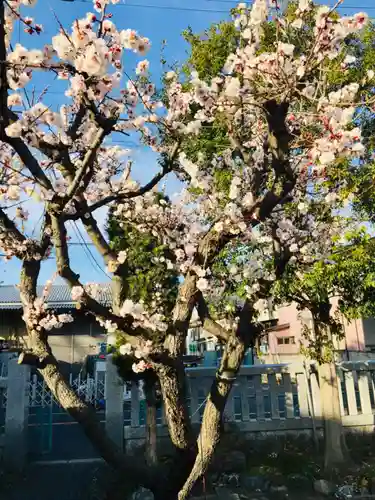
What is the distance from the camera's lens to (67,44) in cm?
296

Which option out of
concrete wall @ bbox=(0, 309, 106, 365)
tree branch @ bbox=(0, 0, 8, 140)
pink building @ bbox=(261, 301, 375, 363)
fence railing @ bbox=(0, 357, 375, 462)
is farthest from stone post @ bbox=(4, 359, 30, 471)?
concrete wall @ bbox=(0, 309, 106, 365)

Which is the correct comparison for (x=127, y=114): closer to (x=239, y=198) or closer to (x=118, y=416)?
(x=239, y=198)

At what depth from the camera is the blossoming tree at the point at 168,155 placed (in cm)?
313

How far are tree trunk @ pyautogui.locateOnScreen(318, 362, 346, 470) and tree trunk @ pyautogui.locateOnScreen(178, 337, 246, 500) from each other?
11.1 ft

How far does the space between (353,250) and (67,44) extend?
427 centimetres

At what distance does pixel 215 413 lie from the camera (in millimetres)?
3674

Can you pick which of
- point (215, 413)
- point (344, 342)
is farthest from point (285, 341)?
point (215, 413)

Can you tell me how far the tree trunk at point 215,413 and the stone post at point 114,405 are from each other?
2.92 m

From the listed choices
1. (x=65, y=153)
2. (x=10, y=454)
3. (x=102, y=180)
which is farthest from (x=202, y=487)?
(x=65, y=153)

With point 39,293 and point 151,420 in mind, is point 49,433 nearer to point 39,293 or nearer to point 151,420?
point 151,420

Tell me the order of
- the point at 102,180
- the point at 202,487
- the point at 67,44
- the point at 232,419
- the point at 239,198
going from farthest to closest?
the point at 232,419
the point at 202,487
the point at 102,180
the point at 239,198
the point at 67,44

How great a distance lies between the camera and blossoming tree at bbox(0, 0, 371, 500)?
3.13 metres

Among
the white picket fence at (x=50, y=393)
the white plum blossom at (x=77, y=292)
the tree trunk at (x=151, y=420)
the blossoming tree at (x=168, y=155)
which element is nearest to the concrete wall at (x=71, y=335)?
the white picket fence at (x=50, y=393)

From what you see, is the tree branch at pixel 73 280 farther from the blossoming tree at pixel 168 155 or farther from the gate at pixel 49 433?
the gate at pixel 49 433
